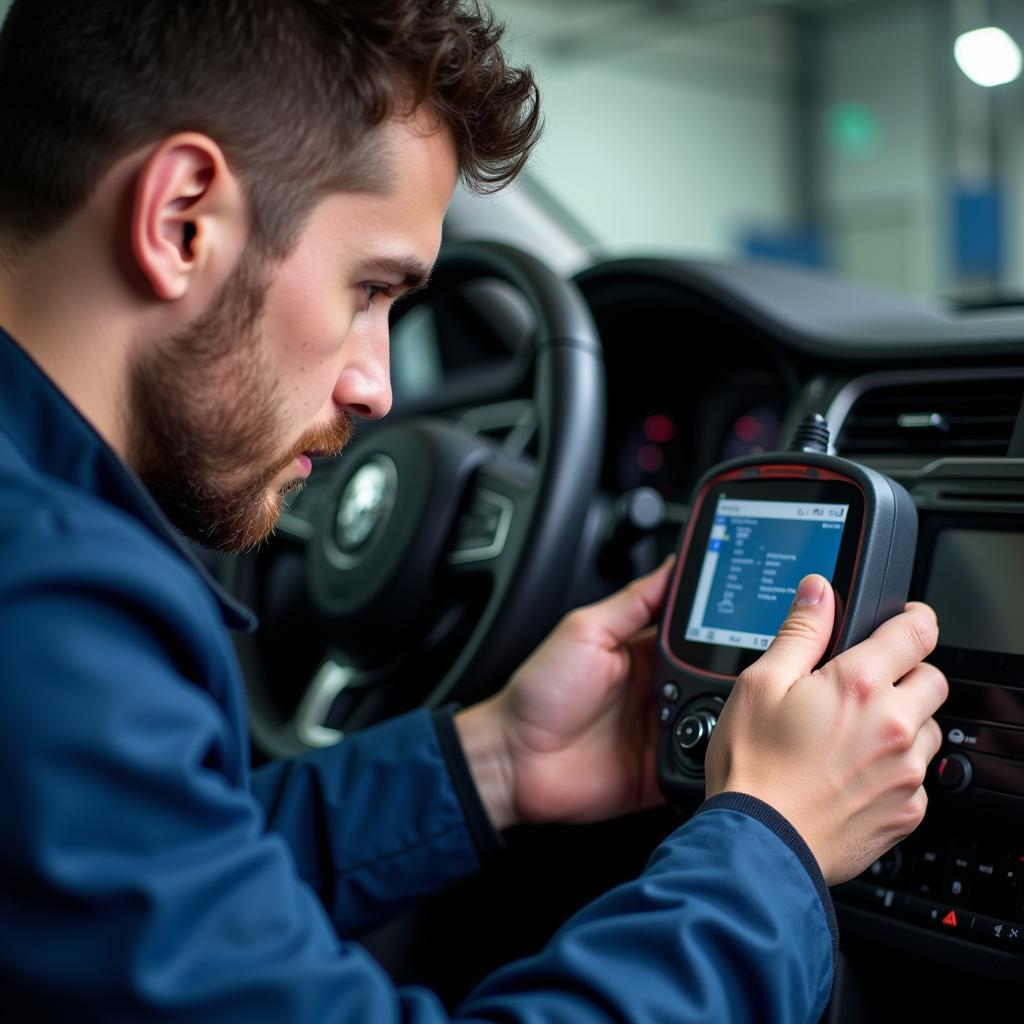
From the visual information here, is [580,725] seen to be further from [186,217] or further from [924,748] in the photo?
[186,217]

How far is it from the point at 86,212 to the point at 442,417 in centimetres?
89

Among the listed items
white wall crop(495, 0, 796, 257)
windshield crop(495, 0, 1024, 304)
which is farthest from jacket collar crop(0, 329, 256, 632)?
white wall crop(495, 0, 796, 257)

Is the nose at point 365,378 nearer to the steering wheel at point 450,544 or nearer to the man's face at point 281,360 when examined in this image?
the man's face at point 281,360

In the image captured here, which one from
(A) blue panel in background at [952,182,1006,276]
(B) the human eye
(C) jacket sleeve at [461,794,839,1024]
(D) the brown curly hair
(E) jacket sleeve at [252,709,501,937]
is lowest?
(E) jacket sleeve at [252,709,501,937]

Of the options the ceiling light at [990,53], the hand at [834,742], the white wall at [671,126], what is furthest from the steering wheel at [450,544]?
the white wall at [671,126]

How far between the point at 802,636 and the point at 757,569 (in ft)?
0.48

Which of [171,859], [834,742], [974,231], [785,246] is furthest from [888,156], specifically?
[171,859]

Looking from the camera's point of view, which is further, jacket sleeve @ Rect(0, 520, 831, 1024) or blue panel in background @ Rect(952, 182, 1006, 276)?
blue panel in background @ Rect(952, 182, 1006, 276)

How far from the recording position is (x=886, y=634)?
0.81m

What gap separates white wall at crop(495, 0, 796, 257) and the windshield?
0.05 ft

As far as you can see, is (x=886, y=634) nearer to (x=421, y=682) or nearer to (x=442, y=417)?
(x=421, y=682)

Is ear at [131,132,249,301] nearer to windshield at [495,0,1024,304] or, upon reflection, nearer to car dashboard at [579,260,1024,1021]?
car dashboard at [579,260,1024,1021]

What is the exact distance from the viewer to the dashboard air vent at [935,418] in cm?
104

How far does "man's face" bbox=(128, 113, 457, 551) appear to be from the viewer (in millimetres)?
757
